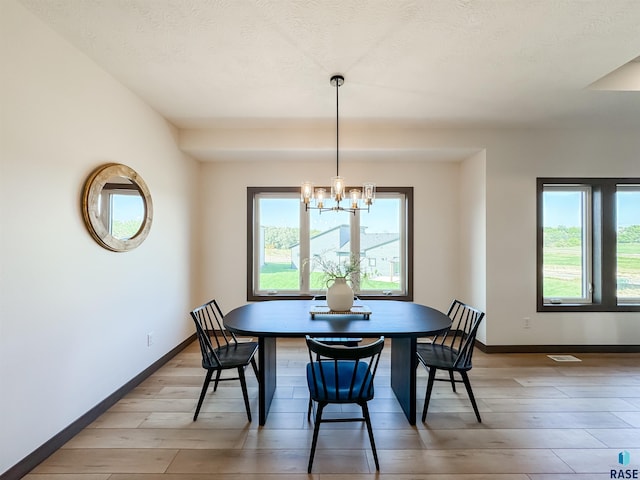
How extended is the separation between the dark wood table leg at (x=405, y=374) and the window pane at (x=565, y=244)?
2.44 meters

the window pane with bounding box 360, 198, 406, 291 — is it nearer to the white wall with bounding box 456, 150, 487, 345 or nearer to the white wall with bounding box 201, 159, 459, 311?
the white wall with bounding box 201, 159, 459, 311

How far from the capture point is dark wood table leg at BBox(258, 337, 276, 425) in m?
2.29

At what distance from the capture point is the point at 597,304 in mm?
3756

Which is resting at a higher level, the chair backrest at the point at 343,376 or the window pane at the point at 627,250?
the window pane at the point at 627,250

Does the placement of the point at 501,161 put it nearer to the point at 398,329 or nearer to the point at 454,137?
the point at 454,137


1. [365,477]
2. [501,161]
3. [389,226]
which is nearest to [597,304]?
[501,161]

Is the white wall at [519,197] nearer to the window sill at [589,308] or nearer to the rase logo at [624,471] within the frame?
the window sill at [589,308]

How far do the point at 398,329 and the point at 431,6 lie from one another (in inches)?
81.2

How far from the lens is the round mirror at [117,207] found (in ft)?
7.44

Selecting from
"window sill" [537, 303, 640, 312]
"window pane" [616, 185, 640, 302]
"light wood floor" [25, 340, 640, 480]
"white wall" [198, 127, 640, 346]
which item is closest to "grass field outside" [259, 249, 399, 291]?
"white wall" [198, 127, 640, 346]

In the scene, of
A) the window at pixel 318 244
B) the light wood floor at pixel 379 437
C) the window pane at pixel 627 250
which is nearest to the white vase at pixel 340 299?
the light wood floor at pixel 379 437

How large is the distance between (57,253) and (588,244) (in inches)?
216

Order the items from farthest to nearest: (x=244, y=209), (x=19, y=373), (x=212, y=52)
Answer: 1. (x=244, y=209)
2. (x=212, y=52)
3. (x=19, y=373)

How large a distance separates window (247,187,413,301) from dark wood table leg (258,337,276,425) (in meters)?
1.77
